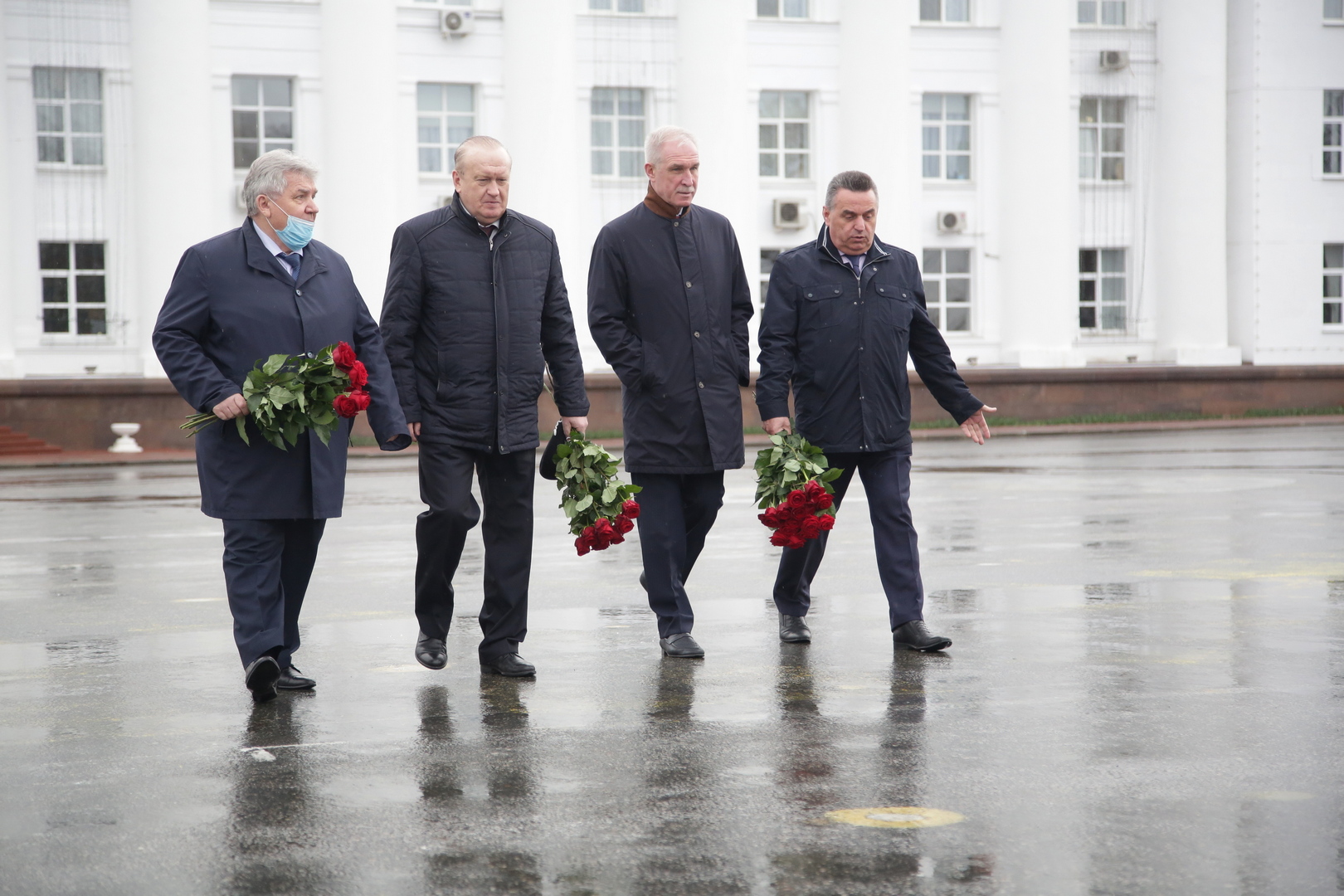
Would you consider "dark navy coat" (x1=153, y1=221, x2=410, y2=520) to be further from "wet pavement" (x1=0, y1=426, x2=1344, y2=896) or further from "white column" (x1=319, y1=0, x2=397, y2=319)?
"white column" (x1=319, y1=0, x2=397, y2=319)

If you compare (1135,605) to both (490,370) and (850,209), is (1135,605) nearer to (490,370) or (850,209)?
(850,209)

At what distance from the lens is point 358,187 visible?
106ft

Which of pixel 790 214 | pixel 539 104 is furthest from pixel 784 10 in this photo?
pixel 539 104

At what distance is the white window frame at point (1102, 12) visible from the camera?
37.4 m

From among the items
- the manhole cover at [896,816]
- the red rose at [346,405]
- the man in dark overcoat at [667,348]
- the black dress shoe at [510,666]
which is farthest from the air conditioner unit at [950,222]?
the manhole cover at [896,816]

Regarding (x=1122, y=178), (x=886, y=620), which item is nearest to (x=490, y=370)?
(x=886, y=620)

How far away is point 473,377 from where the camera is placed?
6691 mm

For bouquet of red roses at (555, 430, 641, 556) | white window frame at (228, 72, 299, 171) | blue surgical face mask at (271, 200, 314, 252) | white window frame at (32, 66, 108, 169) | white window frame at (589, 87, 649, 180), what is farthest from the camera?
white window frame at (589, 87, 649, 180)

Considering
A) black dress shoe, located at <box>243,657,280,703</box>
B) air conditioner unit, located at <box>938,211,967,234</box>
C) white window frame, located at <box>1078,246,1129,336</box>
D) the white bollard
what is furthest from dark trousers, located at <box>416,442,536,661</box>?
white window frame, located at <box>1078,246,1129,336</box>

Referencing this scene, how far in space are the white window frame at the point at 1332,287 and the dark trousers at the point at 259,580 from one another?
117ft

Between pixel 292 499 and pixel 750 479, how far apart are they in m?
13.4

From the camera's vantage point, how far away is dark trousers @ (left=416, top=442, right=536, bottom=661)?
22.0 feet

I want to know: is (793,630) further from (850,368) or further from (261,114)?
(261,114)

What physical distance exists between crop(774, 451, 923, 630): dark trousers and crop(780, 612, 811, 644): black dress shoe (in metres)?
0.03
